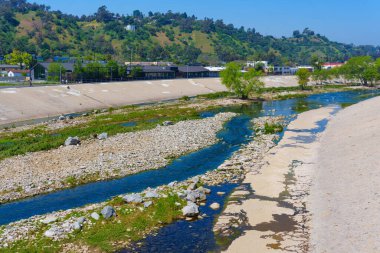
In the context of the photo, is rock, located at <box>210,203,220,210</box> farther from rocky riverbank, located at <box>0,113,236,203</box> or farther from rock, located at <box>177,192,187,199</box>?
rocky riverbank, located at <box>0,113,236,203</box>

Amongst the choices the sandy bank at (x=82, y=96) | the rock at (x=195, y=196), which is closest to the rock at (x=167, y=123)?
the sandy bank at (x=82, y=96)

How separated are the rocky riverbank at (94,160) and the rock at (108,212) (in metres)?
7.93

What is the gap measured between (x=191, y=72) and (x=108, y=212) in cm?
12383

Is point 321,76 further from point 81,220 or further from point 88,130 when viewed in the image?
point 81,220

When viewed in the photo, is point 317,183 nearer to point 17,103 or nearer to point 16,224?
point 16,224

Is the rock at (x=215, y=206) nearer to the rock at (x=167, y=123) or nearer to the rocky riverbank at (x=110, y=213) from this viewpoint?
the rocky riverbank at (x=110, y=213)

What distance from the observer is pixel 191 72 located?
146 m

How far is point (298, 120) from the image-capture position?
64.6 meters

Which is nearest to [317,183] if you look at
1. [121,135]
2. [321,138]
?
[321,138]

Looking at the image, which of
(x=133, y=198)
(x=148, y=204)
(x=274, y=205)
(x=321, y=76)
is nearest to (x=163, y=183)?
A: (x=133, y=198)

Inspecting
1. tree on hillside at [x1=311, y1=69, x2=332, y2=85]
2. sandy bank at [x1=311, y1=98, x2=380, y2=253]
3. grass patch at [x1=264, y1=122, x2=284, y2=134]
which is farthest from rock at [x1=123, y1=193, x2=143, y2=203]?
tree on hillside at [x1=311, y1=69, x2=332, y2=85]

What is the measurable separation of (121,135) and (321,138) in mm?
26952

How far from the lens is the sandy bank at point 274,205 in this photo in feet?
73.5

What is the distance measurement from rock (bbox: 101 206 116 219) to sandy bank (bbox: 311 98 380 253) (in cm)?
1294
